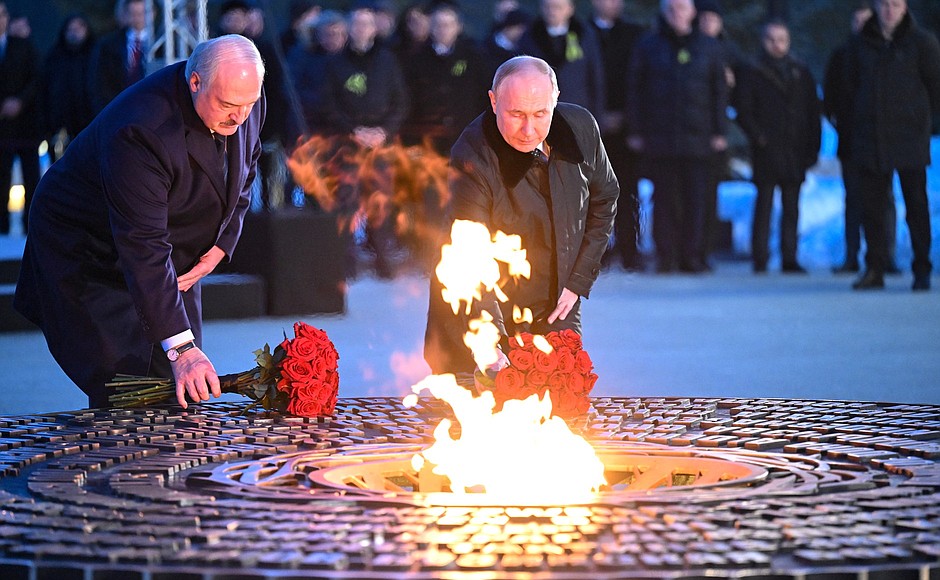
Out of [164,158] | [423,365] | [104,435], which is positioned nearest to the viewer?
[104,435]

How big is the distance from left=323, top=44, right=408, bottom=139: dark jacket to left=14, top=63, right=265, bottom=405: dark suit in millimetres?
7124

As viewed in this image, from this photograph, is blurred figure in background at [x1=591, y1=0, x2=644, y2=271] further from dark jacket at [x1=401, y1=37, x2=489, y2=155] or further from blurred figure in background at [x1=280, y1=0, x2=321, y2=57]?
blurred figure in background at [x1=280, y1=0, x2=321, y2=57]

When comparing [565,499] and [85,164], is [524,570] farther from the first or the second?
[85,164]

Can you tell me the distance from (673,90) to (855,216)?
6.21ft

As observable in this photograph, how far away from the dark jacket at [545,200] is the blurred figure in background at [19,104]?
33.3 feet

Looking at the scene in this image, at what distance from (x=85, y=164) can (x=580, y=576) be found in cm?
277

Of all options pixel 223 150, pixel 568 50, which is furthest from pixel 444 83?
pixel 223 150

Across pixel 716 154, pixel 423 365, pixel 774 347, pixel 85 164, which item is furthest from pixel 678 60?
pixel 85 164

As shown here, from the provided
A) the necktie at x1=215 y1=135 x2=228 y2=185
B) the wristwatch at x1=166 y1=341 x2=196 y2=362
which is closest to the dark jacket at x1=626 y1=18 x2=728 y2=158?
the necktie at x1=215 y1=135 x2=228 y2=185

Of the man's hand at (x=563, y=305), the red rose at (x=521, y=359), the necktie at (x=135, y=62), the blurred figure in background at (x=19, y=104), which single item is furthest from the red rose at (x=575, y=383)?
the blurred figure in background at (x=19, y=104)

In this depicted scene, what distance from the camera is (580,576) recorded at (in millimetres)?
2359

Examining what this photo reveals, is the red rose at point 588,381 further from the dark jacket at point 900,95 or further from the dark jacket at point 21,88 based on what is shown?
the dark jacket at point 21,88

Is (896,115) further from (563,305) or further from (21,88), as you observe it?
(21,88)

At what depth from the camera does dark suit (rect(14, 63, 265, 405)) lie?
4324 mm
